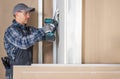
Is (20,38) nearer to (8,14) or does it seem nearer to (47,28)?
(47,28)

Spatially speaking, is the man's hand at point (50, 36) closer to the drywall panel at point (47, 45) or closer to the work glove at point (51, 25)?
the work glove at point (51, 25)

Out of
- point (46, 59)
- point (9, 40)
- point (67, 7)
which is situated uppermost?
point (67, 7)

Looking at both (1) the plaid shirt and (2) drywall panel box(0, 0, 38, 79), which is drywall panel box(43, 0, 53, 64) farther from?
(1) the plaid shirt

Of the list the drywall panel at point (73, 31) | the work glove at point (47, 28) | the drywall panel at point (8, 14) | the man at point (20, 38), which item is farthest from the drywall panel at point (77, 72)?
the drywall panel at point (8, 14)

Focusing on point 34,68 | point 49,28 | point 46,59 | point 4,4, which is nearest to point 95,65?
point 34,68

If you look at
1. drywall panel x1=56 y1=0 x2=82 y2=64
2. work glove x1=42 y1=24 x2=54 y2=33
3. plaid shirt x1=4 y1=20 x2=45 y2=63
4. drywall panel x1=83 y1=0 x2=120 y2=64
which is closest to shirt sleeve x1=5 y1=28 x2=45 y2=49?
plaid shirt x1=4 y1=20 x2=45 y2=63

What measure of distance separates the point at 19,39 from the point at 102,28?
73cm

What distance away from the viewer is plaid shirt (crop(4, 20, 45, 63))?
2.17 m

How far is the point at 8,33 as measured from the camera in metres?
2.23

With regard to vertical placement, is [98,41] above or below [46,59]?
above

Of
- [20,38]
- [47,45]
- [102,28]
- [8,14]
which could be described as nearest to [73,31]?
[102,28]

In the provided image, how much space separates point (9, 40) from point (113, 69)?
0.93m

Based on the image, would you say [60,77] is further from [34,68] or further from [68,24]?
[68,24]

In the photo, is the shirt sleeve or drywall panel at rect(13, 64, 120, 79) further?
the shirt sleeve
